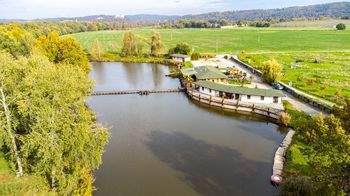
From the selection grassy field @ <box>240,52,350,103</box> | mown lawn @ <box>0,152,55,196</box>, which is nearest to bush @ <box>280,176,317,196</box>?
mown lawn @ <box>0,152,55,196</box>

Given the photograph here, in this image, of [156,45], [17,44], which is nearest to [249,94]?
[17,44]

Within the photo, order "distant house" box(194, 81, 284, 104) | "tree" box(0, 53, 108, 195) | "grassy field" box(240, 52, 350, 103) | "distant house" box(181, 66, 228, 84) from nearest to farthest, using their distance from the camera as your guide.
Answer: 1. "tree" box(0, 53, 108, 195)
2. "distant house" box(194, 81, 284, 104)
3. "grassy field" box(240, 52, 350, 103)
4. "distant house" box(181, 66, 228, 84)

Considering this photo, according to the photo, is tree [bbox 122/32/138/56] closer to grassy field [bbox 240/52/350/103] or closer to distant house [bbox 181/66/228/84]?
grassy field [bbox 240/52/350/103]

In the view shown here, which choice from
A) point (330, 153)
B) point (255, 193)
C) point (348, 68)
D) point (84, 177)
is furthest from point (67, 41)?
point (348, 68)

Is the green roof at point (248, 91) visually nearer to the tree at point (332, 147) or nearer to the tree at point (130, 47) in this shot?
the tree at point (332, 147)

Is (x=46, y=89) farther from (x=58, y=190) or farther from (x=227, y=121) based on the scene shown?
(x=227, y=121)

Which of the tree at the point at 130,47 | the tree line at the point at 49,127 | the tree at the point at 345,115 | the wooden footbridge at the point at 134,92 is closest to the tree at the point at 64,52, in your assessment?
the wooden footbridge at the point at 134,92

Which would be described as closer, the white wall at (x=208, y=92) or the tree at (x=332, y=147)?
the tree at (x=332, y=147)

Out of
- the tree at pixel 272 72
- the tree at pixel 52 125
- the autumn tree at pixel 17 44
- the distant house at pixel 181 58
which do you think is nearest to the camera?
the tree at pixel 52 125
